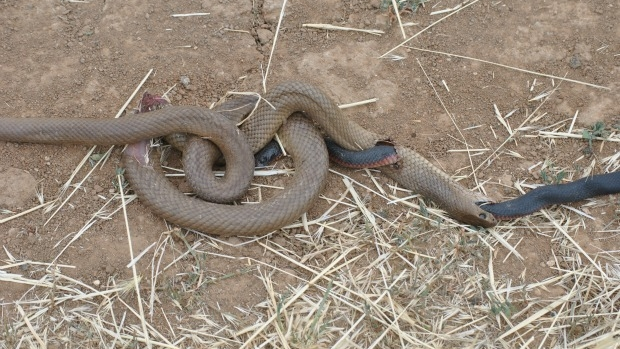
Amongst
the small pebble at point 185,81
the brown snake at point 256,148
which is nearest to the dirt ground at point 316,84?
the small pebble at point 185,81

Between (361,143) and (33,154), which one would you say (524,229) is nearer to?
(361,143)

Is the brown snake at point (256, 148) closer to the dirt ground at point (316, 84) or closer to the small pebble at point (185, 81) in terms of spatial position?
the dirt ground at point (316, 84)

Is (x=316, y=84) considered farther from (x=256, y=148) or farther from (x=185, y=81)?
(x=185, y=81)

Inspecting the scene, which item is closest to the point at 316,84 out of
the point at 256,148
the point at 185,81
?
the point at 256,148

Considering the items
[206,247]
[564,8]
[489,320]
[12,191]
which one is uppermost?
[564,8]

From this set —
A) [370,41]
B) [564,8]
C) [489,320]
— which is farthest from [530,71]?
[489,320]

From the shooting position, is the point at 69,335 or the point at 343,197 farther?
the point at 343,197
